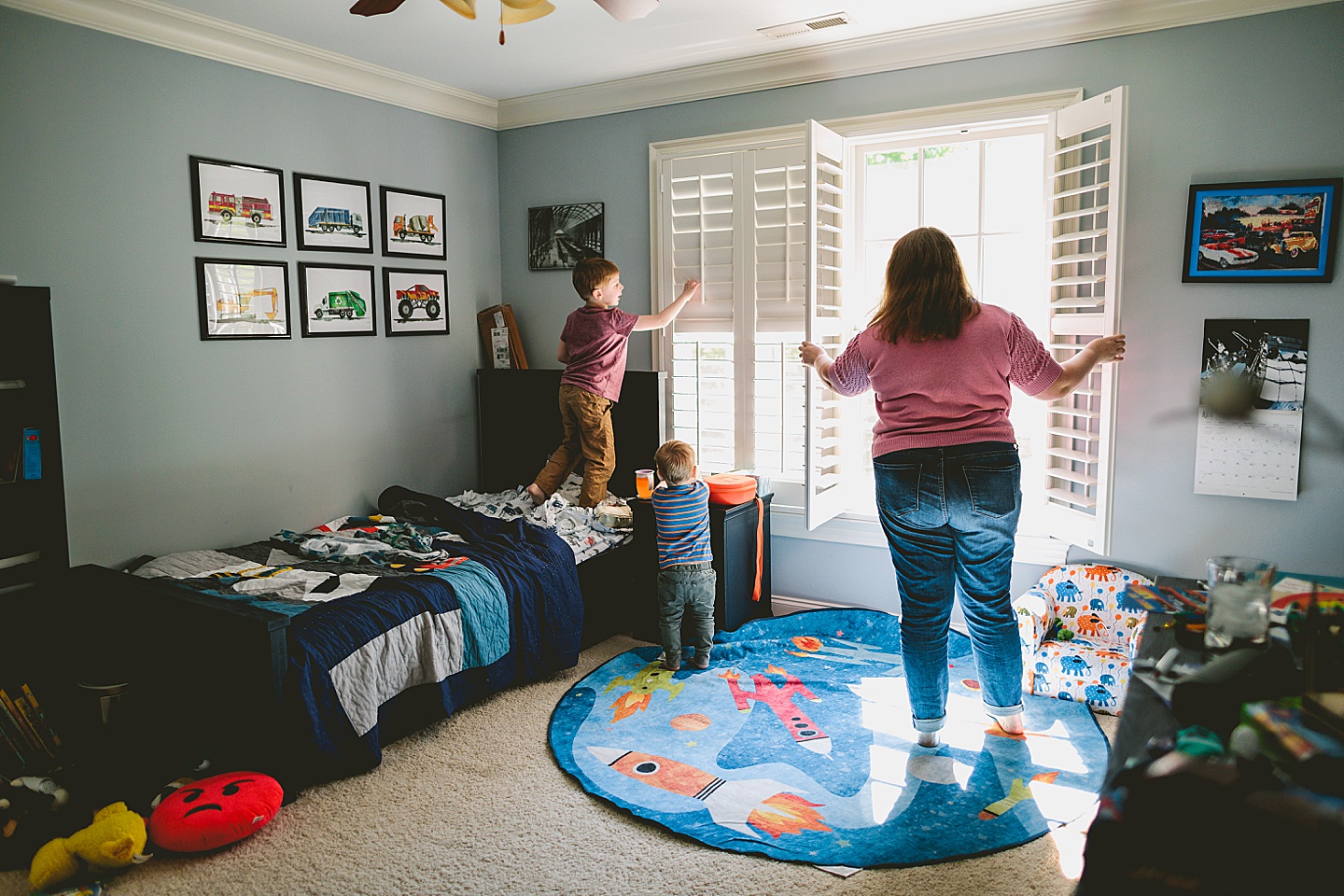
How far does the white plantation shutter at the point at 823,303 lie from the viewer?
3342 millimetres

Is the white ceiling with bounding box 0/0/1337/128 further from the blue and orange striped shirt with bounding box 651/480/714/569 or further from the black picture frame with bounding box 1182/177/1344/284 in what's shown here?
the blue and orange striped shirt with bounding box 651/480/714/569

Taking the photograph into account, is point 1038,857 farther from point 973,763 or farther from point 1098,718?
point 1098,718

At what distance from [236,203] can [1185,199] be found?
362cm

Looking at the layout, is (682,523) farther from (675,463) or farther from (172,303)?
(172,303)

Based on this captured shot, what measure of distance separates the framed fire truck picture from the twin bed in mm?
1230

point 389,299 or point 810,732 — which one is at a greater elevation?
point 389,299

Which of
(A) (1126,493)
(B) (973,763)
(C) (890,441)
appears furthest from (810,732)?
(A) (1126,493)

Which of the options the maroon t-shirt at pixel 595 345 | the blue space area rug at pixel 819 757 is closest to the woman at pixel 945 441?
the blue space area rug at pixel 819 757

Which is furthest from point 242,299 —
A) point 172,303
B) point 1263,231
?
point 1263,231

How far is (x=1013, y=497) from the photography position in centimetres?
250

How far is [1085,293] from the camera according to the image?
A: 336 cm

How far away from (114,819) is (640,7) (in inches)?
103

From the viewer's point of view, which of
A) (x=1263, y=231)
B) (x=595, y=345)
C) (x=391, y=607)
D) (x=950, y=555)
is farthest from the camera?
(x=595, y=345)

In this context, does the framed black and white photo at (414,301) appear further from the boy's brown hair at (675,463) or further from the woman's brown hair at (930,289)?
the woman's brown hair at (930,289)
